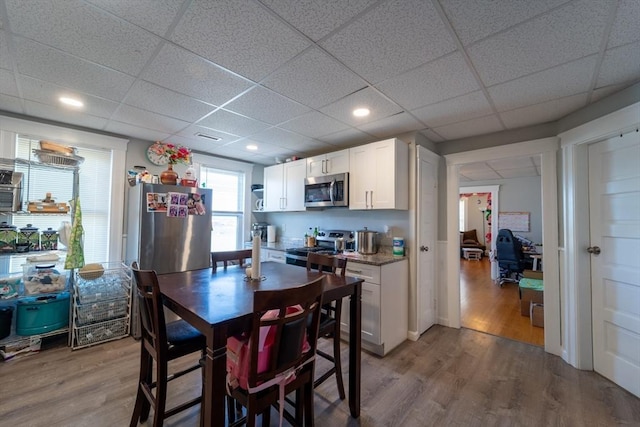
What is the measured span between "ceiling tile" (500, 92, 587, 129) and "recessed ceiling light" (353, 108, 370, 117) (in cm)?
126

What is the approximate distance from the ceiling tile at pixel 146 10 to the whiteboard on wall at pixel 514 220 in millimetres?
7390

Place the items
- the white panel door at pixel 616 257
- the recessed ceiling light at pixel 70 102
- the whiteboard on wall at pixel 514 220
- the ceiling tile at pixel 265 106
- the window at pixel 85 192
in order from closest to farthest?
the white panel door at pixel 616 257, the ceiling tile at pixel 265 106, the recessed ceiling light at pixel 70 102, the window at pixel 85 192, the whiteboard on wall at pixel 514 220

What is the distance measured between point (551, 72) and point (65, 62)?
10.4 feet

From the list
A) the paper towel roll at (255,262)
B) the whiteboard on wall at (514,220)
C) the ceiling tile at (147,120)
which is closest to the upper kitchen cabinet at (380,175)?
the paper towel roll at (255,262)

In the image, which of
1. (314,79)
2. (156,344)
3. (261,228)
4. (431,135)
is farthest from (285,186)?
(156,344)

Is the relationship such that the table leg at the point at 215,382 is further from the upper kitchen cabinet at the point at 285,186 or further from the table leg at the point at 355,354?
the upper kitchen cabinet at the point at 285,186

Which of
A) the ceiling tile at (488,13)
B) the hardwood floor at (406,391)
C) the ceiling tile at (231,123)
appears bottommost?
the hardwood floor at (406,391)

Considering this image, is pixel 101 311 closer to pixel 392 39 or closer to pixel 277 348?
pixel 277 348

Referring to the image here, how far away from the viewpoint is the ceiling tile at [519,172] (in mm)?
5391

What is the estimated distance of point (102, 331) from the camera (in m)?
2.74

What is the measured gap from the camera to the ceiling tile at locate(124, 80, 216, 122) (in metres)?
2.12

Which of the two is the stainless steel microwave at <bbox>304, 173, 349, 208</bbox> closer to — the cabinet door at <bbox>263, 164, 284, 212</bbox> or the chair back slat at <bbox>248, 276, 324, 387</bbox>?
the cabinet door at <bbox>263, 164, 284, 212</bbox>

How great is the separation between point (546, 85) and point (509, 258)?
444cm

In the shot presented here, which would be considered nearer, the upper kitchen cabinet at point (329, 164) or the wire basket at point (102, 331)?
the wire basket at point (102, 331)
